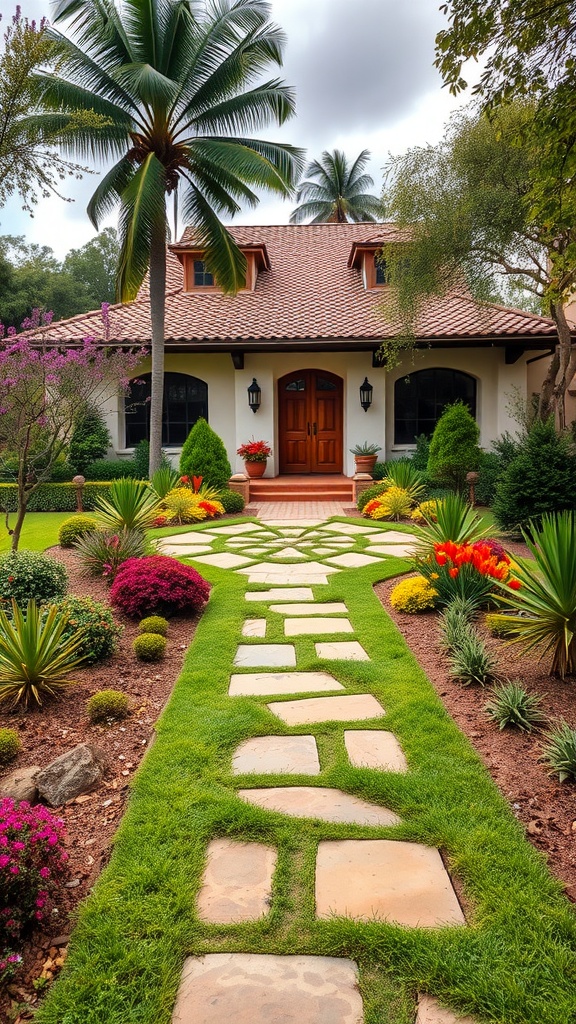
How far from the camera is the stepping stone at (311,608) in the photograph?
5.91m

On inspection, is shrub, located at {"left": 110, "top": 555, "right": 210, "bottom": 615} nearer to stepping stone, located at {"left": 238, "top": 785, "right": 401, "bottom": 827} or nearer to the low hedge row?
stepping stone, located at {"left": 238, "top": 785, "right": 401, "bottom": 827}

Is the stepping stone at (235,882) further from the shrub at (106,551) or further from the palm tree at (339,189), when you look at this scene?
the palm tree at (339,189)

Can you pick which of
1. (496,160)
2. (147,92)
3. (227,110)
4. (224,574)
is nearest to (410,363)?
(496,160)

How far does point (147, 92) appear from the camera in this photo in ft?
34.7

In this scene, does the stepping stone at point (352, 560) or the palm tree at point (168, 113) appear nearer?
the stepping stone at point (352, 560)

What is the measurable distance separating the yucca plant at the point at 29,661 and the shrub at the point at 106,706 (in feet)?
1.22

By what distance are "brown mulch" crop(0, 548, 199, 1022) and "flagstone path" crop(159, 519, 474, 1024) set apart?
0.49 m

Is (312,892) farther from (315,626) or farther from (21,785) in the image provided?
(315,626)

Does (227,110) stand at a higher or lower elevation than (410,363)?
higher

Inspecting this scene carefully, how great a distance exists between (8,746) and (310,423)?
1350cm

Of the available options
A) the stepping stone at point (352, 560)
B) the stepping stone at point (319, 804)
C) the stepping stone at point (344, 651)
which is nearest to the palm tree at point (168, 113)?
the stepping stone at point (352, 560)

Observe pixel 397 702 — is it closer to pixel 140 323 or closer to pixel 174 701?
pixel 174 701

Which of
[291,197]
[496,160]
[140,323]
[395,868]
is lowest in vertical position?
[395,868]

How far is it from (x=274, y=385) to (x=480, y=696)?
12.4 metres
